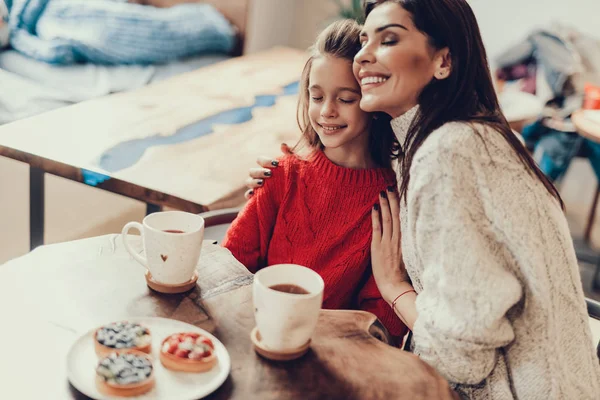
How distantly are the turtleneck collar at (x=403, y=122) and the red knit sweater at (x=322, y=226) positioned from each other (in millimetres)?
208

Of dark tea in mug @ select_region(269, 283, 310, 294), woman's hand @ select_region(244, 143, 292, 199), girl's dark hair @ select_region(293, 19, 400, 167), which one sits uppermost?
girl's dark hair @ select_region(293, 19, 400, 167)

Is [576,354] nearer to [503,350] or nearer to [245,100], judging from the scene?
[503,350]

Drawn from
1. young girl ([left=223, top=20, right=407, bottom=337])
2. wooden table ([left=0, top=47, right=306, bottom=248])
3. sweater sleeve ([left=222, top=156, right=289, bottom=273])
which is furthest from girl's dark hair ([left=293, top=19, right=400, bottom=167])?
wooden table ([left=0, top=47, right=306, bottom=248])

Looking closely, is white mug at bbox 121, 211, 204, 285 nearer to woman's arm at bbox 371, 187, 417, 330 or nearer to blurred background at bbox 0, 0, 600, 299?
woman's arm at bbox 371, 187, 417, 330

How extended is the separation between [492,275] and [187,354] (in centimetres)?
45

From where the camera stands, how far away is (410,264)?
3.93 feet

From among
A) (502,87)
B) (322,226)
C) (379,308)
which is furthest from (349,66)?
(502,87)

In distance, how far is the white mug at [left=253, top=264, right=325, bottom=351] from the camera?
2.86ft

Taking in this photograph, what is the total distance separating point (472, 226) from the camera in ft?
3.18

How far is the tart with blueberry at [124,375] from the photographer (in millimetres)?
802

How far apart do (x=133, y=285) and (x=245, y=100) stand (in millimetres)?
1639

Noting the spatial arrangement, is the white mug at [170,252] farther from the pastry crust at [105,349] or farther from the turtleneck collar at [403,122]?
the turtleneck collar at [403,122]

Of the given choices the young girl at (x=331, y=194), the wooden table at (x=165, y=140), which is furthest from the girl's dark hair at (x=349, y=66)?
the wooden table at (x=165, y=140)

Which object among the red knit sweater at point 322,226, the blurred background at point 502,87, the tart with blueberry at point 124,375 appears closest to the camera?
the tart with blueberry at point 124,375
